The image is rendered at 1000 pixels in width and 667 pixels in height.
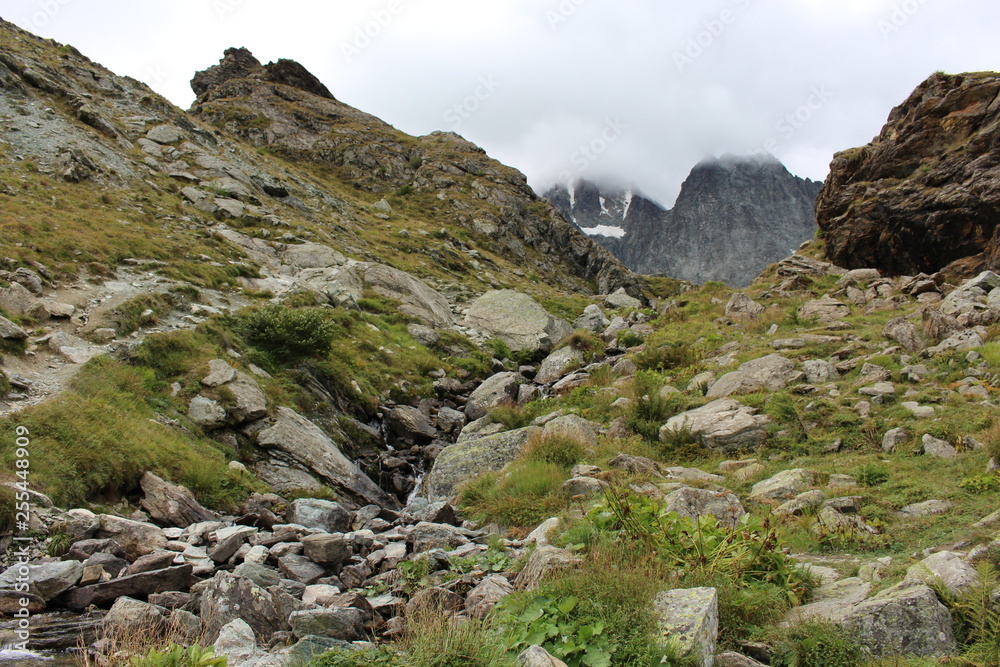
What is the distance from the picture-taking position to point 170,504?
732 cm

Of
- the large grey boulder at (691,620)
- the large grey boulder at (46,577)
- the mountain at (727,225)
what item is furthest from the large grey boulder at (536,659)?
the mountain at (727,225)

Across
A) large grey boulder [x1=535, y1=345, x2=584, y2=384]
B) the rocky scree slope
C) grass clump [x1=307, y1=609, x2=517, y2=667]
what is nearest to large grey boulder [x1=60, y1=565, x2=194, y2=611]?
the rocky scree slope

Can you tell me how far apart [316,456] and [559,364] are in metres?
11.5

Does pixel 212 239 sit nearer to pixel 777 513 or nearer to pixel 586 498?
pixel 586 498

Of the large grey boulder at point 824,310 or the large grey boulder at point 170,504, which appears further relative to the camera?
the large grey boulder at point 824,310

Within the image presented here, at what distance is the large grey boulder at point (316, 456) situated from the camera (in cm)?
1041

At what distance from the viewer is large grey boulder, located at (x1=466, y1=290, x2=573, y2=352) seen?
25.4m

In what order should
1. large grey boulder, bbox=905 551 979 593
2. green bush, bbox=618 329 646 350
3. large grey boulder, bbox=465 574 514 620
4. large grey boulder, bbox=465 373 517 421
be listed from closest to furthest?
large grey boulder, bbox=905 551 979 593
large grey boulder, bbox=465 574 514 620
large grey boulder, bbox=465 373 517 421
green bush, bbox=618 329 646 350

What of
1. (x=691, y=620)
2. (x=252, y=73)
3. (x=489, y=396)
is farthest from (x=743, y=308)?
(x=252, y=73)

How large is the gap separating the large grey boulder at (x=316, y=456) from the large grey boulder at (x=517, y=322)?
46.2 ft

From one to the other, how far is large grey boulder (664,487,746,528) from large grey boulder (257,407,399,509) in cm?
675

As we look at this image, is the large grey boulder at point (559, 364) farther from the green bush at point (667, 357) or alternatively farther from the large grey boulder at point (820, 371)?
the large grey boulder at point (820, 371)

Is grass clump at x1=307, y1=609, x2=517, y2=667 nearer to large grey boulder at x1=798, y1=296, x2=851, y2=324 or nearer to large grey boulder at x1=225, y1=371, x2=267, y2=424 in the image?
large grey boulder at x1=225, y1=371, x2=267, y2=424

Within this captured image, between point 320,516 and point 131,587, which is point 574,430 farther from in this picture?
point 131,587
